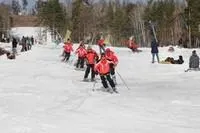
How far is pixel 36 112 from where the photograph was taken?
1536cm

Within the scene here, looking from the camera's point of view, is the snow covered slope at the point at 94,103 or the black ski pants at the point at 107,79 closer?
the snow covered slope at the point at 94,103

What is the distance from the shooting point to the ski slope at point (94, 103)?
13336 millimetres

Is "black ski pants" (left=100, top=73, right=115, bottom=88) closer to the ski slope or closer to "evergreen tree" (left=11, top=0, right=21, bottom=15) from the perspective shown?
the ski slope

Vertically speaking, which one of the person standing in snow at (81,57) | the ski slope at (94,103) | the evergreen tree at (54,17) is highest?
the evergreen tree at (54,17)

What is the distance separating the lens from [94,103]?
18047mm

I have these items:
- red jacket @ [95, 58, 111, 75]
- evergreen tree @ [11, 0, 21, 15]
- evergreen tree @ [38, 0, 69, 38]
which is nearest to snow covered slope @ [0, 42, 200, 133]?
red jacket @ [95, 58, 111, 75]

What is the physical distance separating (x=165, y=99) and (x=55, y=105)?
14.4ft

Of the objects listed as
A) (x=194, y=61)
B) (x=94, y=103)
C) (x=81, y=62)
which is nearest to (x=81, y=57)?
(x=81, y=62)

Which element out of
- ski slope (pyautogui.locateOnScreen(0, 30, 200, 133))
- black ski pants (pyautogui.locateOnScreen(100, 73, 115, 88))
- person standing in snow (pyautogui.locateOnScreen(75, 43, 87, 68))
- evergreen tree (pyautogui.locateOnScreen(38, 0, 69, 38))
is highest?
evergreen tree (pyautogui.locateOnScreen(38, 0, 69, 38))

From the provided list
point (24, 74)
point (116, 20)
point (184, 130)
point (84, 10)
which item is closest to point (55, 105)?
point (184, 130)

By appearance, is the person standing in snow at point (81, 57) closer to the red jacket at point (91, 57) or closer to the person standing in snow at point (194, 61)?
the red jacket at point (91, 57)

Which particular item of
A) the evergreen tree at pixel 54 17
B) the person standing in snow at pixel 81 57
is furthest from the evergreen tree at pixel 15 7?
the person standing in snow at pixel 81 57

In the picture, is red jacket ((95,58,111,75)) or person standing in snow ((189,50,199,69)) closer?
red jacket ((95,58,111,75))

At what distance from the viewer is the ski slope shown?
13336 millimetres
